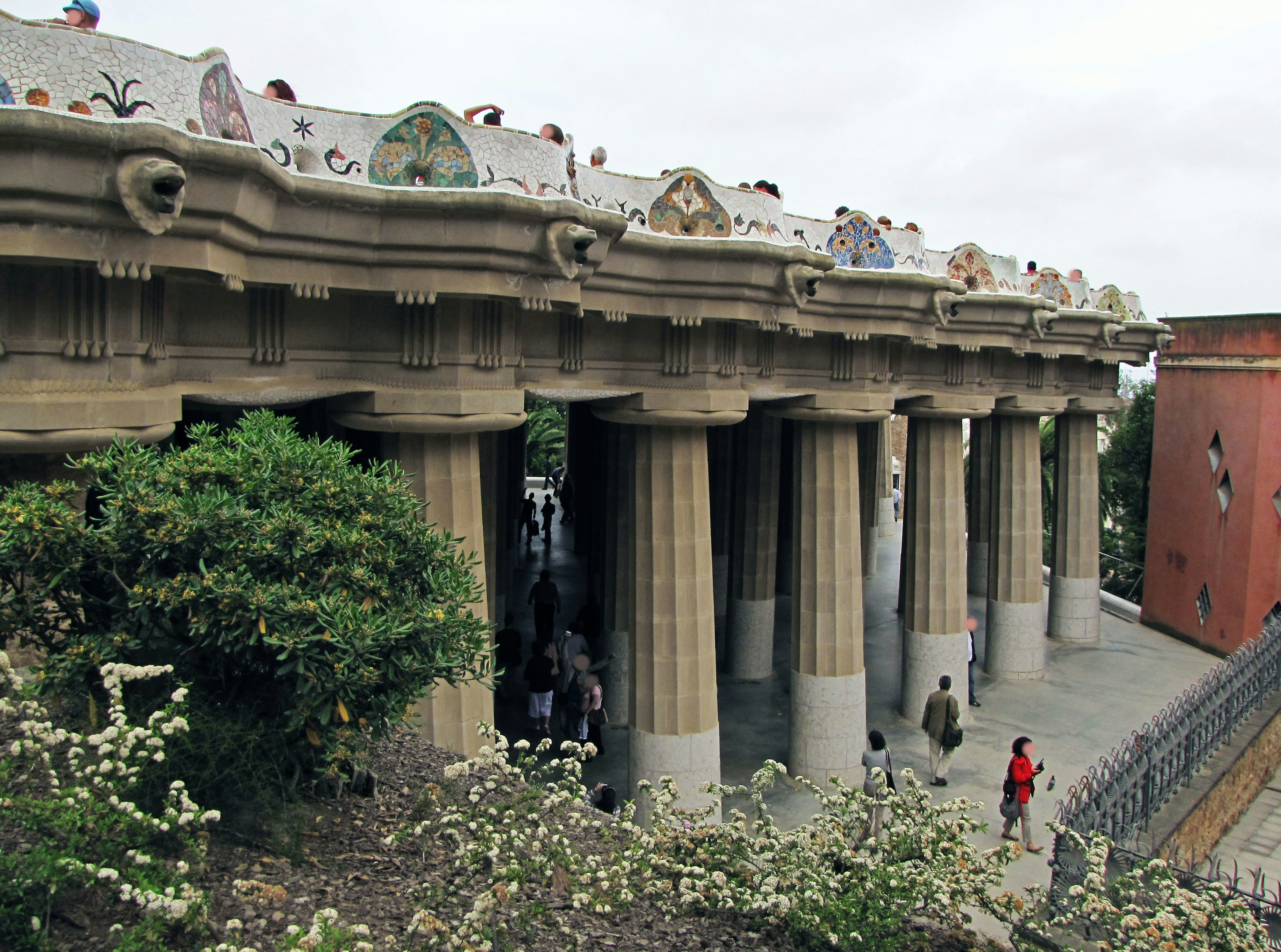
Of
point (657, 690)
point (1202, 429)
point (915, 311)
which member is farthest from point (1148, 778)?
point (1202, 429)

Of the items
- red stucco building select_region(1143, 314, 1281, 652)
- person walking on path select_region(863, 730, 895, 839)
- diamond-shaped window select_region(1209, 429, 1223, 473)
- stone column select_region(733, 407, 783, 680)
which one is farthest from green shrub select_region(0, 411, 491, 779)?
diamond-shaped window select_region(1209, 429, 1223, 473)

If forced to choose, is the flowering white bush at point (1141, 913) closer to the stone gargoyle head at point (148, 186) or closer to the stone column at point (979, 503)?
the stone gargoyle head at point (148, 186)

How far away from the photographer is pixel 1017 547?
875 inches

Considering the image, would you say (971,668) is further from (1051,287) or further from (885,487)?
(885,487)

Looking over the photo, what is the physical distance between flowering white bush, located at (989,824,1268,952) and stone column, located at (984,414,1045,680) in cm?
1385

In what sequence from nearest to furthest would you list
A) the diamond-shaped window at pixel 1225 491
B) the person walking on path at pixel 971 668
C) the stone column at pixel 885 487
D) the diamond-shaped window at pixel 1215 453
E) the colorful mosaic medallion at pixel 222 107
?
1. the colorful mosaic medallion at pixel 222 107
2. the person walking on path at pixel 971 668
3. the diamond-shaped window at pixel 1225 491
4. the diamond-shaped window at pixel 1215 453
5. the stone column at pixel 885 487

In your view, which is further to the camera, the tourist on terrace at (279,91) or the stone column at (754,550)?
the stone column at (754,550)

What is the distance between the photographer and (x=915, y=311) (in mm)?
15156

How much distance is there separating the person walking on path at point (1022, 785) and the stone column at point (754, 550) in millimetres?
7653

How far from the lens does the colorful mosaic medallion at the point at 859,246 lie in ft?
47.2

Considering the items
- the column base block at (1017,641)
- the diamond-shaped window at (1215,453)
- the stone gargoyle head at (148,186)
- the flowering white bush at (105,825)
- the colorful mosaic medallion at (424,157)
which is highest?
the colorful mosaic medallion at (424,157)

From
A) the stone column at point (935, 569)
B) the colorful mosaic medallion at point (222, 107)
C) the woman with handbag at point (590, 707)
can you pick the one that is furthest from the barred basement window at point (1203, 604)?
the colorful mosaic medallion at point (222, 107)

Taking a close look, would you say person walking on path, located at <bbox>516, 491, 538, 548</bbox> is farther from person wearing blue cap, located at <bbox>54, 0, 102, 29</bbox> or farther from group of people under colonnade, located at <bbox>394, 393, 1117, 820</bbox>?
person wearing blue cap, located at <bbox>54, 0, 102, 29</bbox>

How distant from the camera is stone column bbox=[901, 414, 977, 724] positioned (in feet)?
61.2
